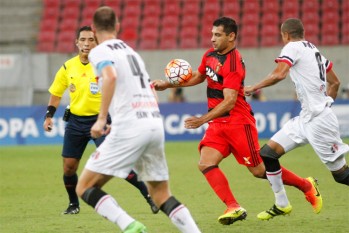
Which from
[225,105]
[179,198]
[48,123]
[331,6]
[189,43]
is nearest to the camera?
[225,105]

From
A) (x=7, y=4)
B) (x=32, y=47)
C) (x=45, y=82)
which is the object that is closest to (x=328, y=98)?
(x=45, y=82)

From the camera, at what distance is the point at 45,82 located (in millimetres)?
23438

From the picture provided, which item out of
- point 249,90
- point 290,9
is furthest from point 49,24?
point 249,90

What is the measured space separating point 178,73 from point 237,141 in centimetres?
102

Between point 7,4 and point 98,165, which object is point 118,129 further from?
point 7,4

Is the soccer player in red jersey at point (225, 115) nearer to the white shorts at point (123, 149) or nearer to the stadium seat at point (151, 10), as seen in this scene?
the white shorts at point (123, 149)

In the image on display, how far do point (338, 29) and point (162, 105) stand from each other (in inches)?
285

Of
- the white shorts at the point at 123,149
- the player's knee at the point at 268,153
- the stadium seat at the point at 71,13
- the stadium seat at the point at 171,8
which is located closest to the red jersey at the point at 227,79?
the player's knee at the point at 268,153

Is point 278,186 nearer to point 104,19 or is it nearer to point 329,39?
point 104,19

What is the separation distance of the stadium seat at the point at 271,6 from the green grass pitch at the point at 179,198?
30.2 ft

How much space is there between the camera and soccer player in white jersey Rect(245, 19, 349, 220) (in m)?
8.85

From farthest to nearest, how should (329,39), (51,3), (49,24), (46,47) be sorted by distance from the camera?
1. (51,3)
2. (49,24)
3. (46,47)
4. (329,39)

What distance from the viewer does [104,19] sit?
6.78m

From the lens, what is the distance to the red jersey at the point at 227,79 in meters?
8.74
